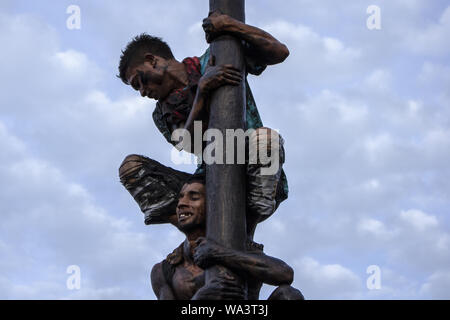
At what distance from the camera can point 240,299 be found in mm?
9039

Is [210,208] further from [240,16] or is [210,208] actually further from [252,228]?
[240,16]

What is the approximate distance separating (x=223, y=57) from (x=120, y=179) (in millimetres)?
1781

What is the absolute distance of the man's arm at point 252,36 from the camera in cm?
991

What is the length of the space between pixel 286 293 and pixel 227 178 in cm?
125

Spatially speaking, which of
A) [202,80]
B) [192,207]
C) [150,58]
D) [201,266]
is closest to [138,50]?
[150,58]

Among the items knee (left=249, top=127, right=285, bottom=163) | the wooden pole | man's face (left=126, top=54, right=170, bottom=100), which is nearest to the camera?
the wooden pole

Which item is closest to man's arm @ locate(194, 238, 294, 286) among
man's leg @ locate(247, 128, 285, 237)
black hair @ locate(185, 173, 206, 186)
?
man's leg @ locate(247, 128, 285, 237)

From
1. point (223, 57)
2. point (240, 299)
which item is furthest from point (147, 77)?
point (240, 299)

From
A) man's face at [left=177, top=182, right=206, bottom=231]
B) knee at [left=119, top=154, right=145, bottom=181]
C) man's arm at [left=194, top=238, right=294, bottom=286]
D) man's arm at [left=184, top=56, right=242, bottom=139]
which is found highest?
man's arm at [left=184, top=56, right=242, bottom=139]

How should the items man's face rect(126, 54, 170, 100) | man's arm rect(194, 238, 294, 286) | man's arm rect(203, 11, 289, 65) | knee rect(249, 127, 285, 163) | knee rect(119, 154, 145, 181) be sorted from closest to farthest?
man's arm rect(194, 238, 294, 286) → knee rect(249, 127, 285, 163) → man's arm rect(203, 11, 289, 65) → knee rect(119, 154, 145, 181) → man's face rect(126, 54, 170, 100)

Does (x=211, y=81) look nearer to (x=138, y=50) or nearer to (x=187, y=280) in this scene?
(x=138, y=50)

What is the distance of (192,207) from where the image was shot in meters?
9.95

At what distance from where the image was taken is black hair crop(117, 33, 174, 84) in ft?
35.1

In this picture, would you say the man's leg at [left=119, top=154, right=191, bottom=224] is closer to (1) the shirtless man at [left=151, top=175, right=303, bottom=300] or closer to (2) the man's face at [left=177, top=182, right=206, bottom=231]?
(1) the shirtless man at [left=151, top=175, right=303, bottom=300]
